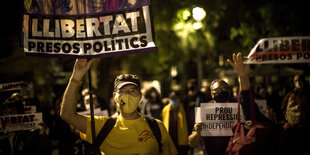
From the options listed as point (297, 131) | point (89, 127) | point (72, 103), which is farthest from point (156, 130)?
point (297, 131)

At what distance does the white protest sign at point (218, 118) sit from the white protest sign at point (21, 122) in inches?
117

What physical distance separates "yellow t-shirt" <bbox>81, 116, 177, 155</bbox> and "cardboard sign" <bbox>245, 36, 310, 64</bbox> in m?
2.28

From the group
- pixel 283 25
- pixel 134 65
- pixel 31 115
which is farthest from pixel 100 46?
pixel 134 65

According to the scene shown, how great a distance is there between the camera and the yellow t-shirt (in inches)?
155

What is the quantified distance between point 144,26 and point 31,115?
10.2 ft

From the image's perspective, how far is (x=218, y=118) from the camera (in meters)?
4.89

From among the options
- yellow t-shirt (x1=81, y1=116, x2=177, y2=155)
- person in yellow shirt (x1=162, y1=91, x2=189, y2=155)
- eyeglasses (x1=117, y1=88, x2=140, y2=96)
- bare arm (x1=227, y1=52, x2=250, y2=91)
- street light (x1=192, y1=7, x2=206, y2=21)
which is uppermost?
street light (x1=192, y1=7, x2=206, y2=21)

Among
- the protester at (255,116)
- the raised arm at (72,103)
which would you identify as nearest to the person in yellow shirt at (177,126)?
the protester at (255,116)

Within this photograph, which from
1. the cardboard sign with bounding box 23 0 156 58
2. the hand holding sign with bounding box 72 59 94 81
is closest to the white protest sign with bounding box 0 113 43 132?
the cardboard sign with bounding box 23 0 156 58

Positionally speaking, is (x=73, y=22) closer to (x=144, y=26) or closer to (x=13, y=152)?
(x=144, y=26)

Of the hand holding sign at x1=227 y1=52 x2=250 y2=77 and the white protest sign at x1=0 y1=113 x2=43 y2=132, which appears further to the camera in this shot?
the white protest sign at x1=0 y1=113 x2=43 y2=132

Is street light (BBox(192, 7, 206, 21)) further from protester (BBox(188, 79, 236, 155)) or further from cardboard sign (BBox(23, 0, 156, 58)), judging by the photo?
cardboard sign (BBox(23, 0, 156, 58))

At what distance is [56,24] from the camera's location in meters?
4.34

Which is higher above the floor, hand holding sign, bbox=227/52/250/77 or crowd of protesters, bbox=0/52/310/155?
hand holding sign, bbox=227/52/250/77
